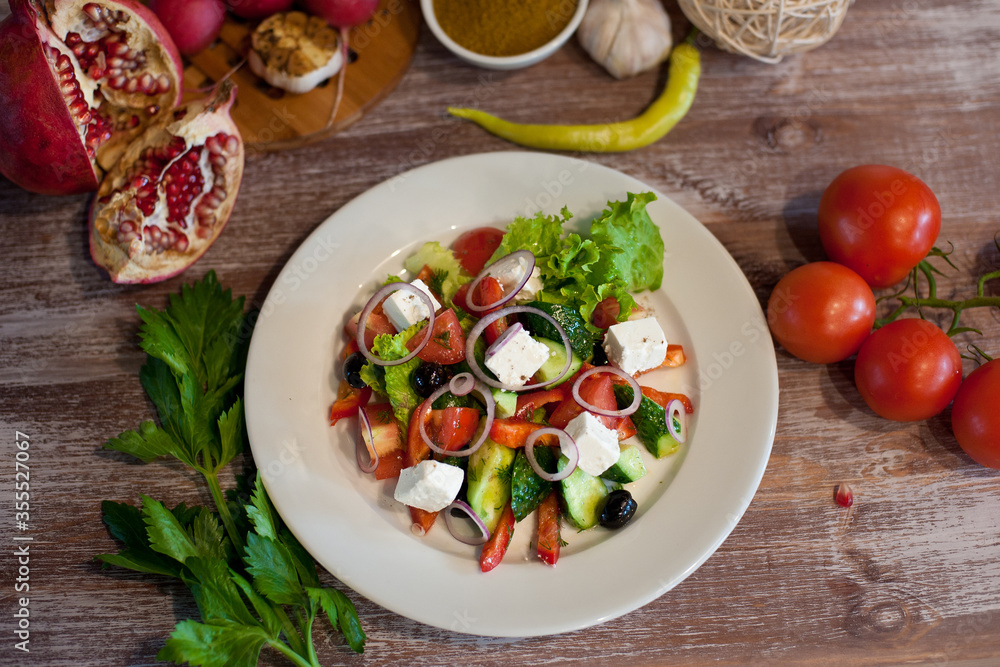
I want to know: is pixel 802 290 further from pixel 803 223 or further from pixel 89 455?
pixel 89 455

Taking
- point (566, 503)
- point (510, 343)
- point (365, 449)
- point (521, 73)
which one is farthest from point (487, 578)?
point (521, 73)

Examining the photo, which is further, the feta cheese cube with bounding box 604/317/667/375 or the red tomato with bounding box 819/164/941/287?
the red tomato with bounding box 819/164/941/287

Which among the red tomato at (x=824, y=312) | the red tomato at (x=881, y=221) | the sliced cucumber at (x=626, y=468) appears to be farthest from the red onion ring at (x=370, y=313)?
the red tomato at (x=881, y=221)

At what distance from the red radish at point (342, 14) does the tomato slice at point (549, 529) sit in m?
1.81

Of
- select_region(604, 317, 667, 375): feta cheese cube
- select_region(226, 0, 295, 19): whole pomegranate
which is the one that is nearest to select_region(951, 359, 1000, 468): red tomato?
select_region(604, 317, 667, 375): feta cheese cube

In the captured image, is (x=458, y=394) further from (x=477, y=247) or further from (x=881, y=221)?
(x=881, y=221)

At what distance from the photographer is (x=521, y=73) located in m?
3.03

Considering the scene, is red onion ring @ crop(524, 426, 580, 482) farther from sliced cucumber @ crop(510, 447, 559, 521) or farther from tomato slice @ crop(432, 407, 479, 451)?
tomato slice @ crop(432, 407, 479, 451)

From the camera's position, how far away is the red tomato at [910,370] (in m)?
2.26

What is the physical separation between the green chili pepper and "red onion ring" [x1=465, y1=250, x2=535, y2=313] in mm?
734

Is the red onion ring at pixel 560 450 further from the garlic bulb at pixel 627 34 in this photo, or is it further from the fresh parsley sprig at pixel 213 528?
the garlic bulb at pixel 627 34

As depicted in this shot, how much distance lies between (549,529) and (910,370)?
1.31m

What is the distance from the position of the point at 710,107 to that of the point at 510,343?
1.57 meters

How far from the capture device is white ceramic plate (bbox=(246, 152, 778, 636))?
2.10 meters
